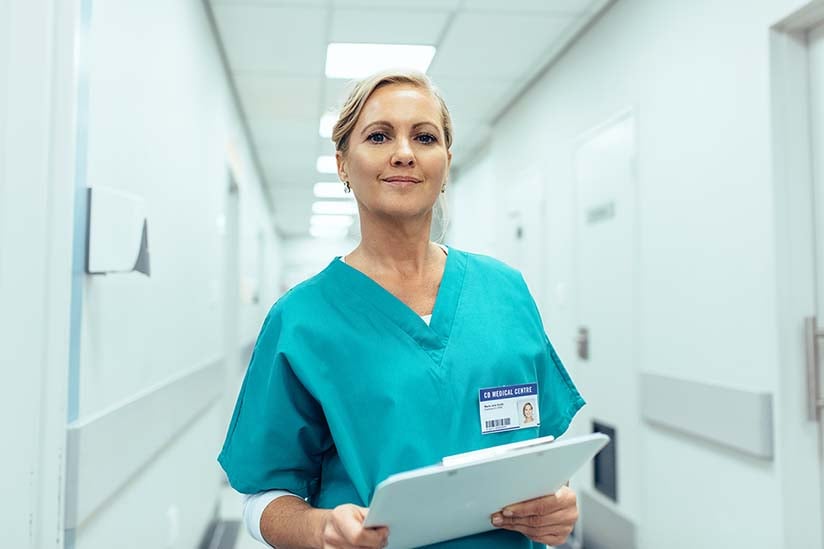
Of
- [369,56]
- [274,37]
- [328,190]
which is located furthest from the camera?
[328,190]

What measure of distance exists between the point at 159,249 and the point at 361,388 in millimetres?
1390

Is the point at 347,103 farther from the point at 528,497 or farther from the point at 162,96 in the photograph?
the point at 162,96

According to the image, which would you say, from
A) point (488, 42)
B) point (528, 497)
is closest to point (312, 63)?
point (488, 42)

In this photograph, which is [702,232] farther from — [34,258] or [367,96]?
[34,258]

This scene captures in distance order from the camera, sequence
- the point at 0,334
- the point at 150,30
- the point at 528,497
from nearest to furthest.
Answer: the point at 528,497 → the point at 0,334 → the point at 150,30

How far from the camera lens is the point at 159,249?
210 cm

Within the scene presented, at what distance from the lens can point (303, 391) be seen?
0.96m

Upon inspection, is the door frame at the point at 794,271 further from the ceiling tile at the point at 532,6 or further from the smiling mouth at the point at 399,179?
the smiling mouth at the point at 399,179

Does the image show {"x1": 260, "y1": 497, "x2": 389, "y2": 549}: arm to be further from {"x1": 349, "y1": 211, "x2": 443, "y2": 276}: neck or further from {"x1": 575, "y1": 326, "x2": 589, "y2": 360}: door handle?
{"x1": 575, "y1": 326, "x2": 589, "y2": 360}: door handle

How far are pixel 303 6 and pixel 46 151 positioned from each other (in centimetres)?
204

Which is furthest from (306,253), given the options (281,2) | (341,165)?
(341,165)

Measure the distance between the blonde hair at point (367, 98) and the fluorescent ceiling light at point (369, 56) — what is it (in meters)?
2.49

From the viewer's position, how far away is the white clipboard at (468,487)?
730 millimetres

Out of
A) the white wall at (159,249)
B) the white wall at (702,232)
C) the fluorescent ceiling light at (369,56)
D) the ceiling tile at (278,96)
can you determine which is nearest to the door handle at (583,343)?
the white wall at (702,232)
